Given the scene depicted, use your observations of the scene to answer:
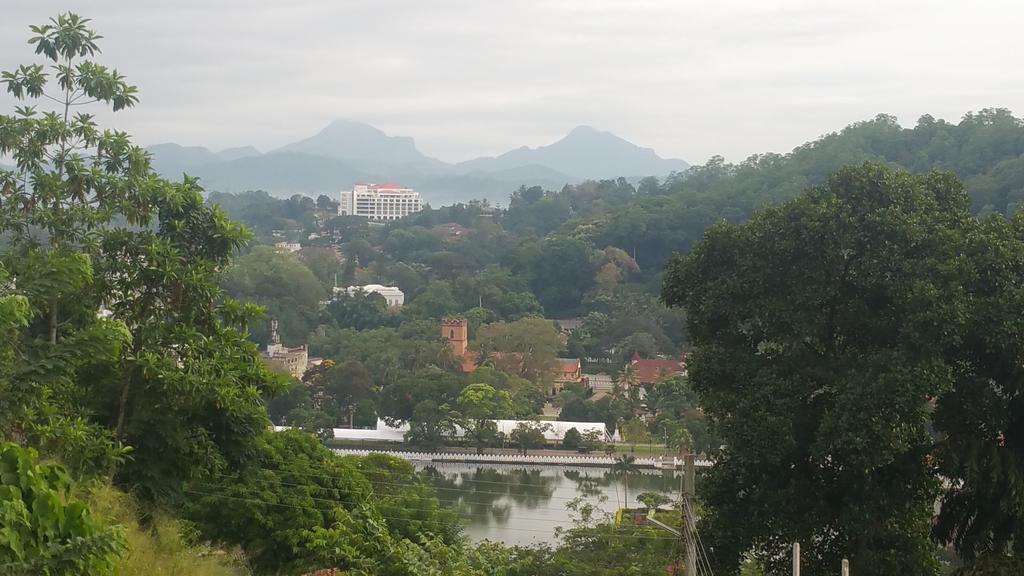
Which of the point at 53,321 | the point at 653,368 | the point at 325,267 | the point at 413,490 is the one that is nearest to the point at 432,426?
the point at 653,368

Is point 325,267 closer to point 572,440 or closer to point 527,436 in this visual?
point 527,436

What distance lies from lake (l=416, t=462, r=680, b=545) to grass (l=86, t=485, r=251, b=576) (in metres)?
10.8

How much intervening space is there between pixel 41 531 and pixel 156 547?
196 centimetres

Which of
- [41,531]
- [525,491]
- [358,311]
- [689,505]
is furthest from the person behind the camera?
[358,311]

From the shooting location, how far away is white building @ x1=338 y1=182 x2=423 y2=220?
109125 mm

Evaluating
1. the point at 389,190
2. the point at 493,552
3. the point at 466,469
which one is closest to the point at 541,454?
the point at 466,469

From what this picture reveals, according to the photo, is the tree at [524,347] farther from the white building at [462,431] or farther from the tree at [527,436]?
the tree at [527,436]

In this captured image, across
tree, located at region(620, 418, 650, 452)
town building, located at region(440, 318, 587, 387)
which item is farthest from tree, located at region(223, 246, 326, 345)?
tree, located at region(620, 418, 650, 452)

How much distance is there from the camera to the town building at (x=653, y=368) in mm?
31316

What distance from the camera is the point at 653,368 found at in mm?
32562

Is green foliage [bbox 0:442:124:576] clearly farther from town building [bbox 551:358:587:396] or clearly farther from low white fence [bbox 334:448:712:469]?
town building [bbox 551:358:587:396]

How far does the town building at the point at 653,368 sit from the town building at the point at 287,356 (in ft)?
35.4

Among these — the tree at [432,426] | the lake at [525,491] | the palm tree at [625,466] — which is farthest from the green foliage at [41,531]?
the tree at [432,426]

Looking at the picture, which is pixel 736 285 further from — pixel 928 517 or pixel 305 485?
pixel 305 485
